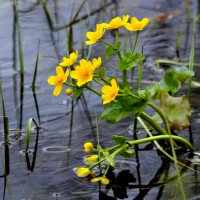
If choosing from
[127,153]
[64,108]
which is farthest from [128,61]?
[64,108]

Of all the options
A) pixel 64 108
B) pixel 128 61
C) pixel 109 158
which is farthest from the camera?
pixel 64 108

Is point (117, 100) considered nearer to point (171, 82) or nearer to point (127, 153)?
point (127, 153)

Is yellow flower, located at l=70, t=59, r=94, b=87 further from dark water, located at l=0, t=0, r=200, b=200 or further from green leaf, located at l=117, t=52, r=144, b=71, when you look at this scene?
dark water, located at l=0, t=0, r=200, b=200

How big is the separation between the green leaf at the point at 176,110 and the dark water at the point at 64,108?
0.08 metres

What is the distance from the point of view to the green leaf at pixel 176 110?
199 cm

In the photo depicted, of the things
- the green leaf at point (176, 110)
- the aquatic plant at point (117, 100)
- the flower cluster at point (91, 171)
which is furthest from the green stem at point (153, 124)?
the flower cluster at point (91, 171)

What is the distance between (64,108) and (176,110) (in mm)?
562

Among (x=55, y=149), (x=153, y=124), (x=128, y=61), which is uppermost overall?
(x=128, y=61)

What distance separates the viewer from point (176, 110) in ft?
6.64

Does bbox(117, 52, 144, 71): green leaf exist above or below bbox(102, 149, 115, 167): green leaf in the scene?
above

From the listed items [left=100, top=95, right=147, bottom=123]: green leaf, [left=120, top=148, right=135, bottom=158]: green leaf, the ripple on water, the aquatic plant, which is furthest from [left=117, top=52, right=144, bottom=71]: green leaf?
the ripple on water

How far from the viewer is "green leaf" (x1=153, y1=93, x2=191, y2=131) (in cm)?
199

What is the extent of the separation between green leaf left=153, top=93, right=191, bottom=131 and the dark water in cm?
8

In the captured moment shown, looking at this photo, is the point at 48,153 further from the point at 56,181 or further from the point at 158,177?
the point at 158,177
